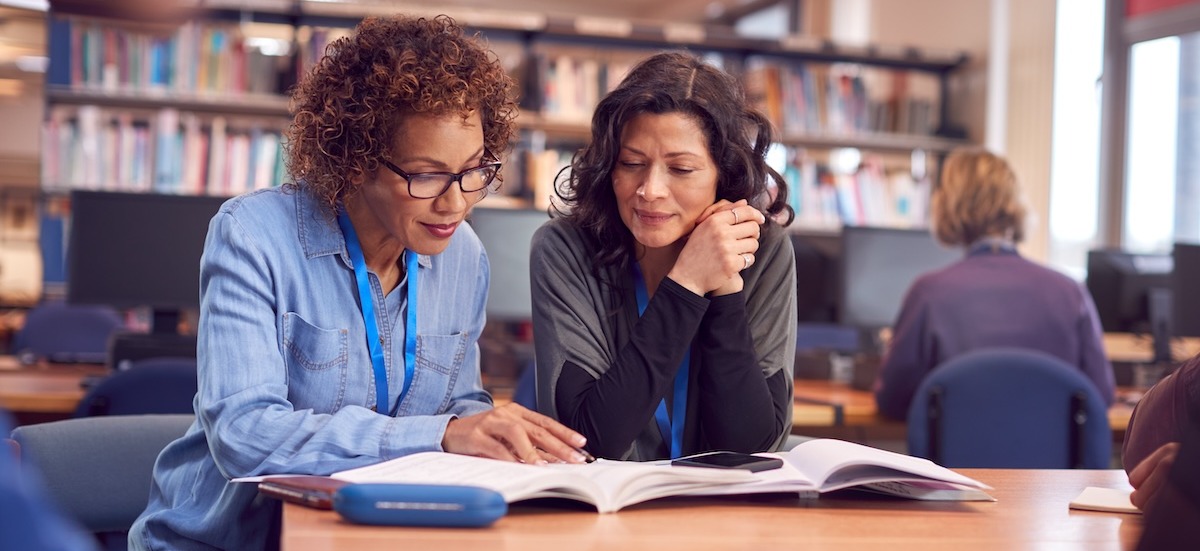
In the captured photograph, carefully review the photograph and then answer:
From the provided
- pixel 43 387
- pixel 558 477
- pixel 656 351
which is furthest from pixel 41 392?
pixel 558 477

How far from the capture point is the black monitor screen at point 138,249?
124 inches

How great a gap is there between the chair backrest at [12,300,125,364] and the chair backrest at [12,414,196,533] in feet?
11.5

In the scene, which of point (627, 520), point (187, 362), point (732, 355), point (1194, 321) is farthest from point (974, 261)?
point (627, 520)

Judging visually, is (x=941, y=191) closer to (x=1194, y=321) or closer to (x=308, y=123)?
(x=1194, y=321)

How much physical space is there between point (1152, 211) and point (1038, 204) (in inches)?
19.6

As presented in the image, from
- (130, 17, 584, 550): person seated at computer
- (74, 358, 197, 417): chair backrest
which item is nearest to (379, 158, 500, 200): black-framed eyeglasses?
(130, 17, 584, 550): person seated at computer

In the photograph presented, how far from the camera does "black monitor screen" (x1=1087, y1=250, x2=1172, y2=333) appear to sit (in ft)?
13.2

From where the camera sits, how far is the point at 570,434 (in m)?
1.26

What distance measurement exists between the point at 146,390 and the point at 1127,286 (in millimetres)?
3287

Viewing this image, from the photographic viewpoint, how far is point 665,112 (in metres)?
1.74

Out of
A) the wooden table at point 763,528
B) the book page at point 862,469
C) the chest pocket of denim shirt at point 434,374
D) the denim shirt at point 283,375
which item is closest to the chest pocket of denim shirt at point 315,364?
the denim shirt at point 283,375

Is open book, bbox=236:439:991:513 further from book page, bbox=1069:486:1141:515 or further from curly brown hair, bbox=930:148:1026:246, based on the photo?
curly brown hair, bbox=930:148:1026:246

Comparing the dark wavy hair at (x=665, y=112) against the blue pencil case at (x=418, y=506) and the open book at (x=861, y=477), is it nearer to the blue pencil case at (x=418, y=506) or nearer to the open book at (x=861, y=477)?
the open book at (x=861, y=477)

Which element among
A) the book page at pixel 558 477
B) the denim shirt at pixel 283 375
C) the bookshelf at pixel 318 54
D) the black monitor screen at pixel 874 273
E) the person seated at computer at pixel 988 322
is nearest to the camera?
the book page at pixel 558 477
